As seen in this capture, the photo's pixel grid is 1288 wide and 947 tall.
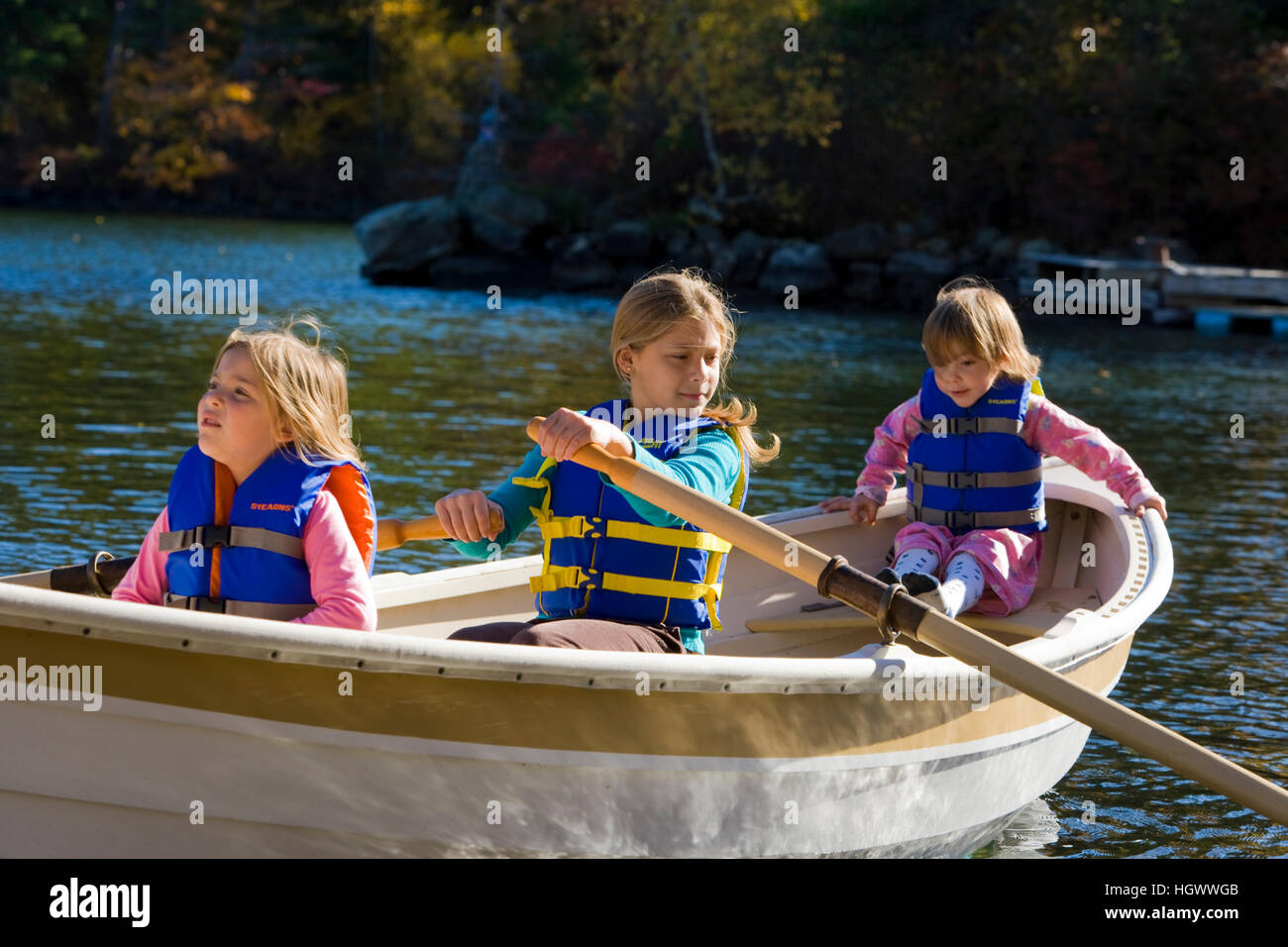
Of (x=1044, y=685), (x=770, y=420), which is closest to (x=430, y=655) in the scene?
(x=1044, y=685)

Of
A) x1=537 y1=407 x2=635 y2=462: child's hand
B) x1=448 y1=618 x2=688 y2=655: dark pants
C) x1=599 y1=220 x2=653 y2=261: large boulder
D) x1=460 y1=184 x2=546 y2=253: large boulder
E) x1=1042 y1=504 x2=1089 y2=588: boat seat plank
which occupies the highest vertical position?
x1=460 y1=184 x2=546 y2=253: large boulder

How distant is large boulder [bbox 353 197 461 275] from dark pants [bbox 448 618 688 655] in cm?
2429

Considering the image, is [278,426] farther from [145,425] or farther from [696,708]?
[145,425]

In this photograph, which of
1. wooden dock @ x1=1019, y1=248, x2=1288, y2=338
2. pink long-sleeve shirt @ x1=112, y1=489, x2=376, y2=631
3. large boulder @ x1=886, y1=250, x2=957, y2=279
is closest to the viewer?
pink long-sleeve shirt @ x1=112, y1=489, x2=376, y2=631

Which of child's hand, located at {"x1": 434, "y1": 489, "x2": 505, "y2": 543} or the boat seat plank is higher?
child's hand, located at {"x1": 434, "y1": 489, "x2": 505, "y2": 543}

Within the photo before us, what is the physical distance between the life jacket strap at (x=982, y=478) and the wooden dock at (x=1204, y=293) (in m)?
18.3

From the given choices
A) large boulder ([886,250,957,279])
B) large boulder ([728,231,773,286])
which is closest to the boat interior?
large boulder ([886,250,957,279])

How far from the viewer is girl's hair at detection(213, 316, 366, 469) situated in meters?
3.82

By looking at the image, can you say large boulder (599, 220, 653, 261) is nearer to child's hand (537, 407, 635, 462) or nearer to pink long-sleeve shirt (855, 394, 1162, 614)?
pink long-sleeve shirt (855, 394, 1162, 614)

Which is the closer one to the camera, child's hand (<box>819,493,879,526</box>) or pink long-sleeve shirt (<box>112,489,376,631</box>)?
pink long-sleeve shirt (<box>112,489,376,631</box>)

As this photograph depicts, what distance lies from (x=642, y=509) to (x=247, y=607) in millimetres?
974

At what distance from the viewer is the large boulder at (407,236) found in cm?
2789

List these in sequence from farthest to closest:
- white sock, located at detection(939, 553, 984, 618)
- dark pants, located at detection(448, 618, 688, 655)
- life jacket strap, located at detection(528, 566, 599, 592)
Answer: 1. white sock, located at detection(939, 553, 984, 618)
2. life jacket strap, located at detection(528, 566, 599, 592)
3. dark pants, located at detection(448, 618, 688, 655)
